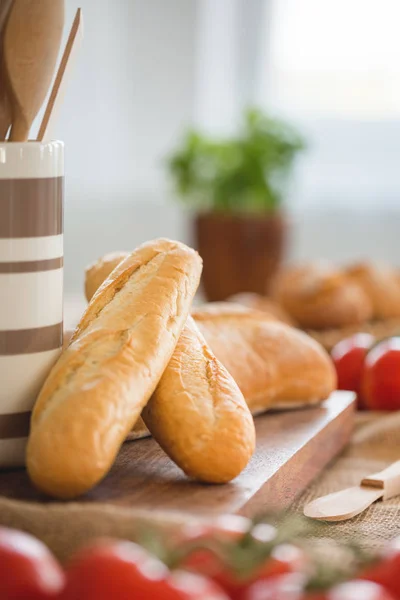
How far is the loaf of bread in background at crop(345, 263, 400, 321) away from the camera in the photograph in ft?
6.82

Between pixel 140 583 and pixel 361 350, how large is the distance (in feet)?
3.41

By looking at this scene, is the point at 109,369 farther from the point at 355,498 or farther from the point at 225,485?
the point at 355,498

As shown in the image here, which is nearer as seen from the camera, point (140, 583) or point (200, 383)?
point (140, 583)

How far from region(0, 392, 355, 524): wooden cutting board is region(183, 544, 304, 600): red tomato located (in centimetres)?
18

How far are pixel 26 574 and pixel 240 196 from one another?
2294 mm

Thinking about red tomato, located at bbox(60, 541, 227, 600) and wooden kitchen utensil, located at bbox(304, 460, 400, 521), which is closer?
red tomato, located at bbox(60, 541, 227, 600)

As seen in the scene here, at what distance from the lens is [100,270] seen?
3.43ft

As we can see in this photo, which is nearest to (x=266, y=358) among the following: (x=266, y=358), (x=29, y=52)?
(x=266, y=358)

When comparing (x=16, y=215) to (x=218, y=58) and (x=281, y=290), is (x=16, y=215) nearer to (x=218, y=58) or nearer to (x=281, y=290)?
(x=281, y=290)

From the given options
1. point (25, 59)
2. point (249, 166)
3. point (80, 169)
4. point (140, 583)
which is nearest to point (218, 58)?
point (80, 169)

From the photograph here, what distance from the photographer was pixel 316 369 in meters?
1.18

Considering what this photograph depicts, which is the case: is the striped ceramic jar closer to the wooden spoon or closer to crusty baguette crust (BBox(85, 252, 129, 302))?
the wooden spoon

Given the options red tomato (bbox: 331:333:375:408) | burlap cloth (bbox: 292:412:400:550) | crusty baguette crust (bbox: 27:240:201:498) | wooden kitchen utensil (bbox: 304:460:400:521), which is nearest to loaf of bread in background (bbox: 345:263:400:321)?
red tomato (bbox: 331:333:375:408)

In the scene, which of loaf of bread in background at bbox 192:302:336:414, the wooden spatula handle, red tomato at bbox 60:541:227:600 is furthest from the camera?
loaf of bread in background at bbox 192:302:336:414
